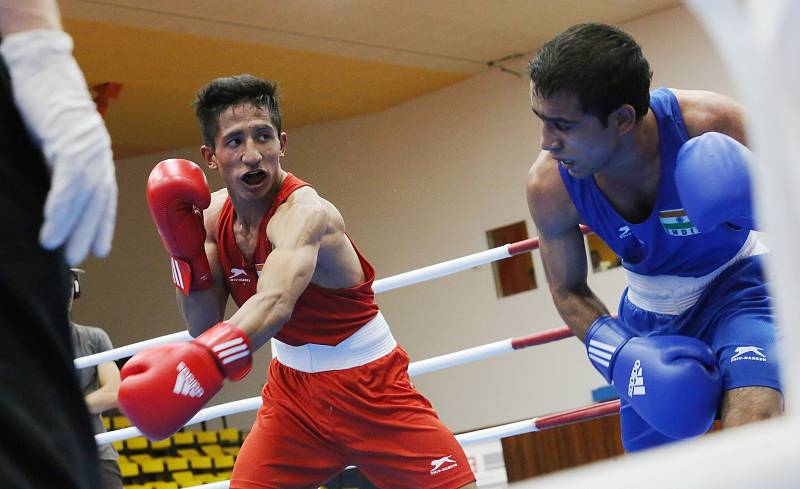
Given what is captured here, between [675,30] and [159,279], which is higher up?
[675,30]

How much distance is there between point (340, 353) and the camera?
2.94 metres

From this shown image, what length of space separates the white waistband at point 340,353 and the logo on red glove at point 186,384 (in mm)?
901

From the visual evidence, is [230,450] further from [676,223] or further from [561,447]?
[676,223]

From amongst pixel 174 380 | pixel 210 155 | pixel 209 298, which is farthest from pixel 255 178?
pixel 174 380

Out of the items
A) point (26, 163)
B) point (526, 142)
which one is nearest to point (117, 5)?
point (526, 142)

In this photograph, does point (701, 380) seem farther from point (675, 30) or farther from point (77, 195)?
point (675, 30)

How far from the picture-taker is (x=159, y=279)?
11539 millimetres

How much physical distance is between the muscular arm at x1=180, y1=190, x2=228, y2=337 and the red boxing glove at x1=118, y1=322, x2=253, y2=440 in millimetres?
830

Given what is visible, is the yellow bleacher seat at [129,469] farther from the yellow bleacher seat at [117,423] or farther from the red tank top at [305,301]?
the red tank top at [305,301]

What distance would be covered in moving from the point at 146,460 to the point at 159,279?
115 inches

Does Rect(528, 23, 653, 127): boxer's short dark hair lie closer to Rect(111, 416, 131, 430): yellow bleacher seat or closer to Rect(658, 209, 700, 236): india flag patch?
Rect(658, 209, 700, 236): india flag patch

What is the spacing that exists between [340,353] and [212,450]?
24.0 feet

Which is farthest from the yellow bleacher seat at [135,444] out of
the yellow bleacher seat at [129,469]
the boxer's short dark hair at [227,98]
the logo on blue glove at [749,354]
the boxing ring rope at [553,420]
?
the logo on blue glove at [749,354]

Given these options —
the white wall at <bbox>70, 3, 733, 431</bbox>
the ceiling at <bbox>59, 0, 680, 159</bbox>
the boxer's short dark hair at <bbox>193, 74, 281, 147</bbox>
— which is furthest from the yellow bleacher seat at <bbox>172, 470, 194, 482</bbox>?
the boxer's short dark hair at <bbox>193, 74, 281, 147</bbox>
